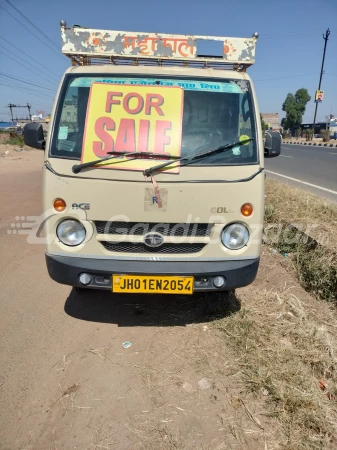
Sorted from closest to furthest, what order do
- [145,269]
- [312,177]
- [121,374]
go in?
[121,374]
[145,269]
[312,177]

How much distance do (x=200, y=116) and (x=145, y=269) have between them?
1.41 meters

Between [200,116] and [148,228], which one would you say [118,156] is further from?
[200,116]

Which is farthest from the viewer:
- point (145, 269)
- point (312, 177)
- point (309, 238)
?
point (312, 177)

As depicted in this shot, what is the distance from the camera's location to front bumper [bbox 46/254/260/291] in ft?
9.07

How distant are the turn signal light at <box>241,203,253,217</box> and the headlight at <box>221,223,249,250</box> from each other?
0.10 m

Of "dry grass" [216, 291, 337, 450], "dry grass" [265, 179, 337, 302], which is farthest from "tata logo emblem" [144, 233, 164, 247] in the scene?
"dry grass" [265, 179, 337, 302]

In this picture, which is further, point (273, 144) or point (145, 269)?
point (273, 144)

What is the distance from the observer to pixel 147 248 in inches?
112

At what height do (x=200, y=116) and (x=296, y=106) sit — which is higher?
(x=296, y=106)

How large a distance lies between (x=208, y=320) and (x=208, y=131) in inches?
70.7

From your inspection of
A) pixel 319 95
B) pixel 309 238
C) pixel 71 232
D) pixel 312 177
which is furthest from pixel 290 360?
pixel 319 95

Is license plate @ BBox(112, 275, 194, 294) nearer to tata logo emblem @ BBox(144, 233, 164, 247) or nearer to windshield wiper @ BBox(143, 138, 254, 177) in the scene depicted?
tata logo emblem @ BBox(144, 233, 164, 247)

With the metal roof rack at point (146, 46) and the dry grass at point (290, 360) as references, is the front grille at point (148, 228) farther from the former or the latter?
the metal roof rack at point (146, 46)

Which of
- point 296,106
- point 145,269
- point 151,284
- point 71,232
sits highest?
point 296,106
